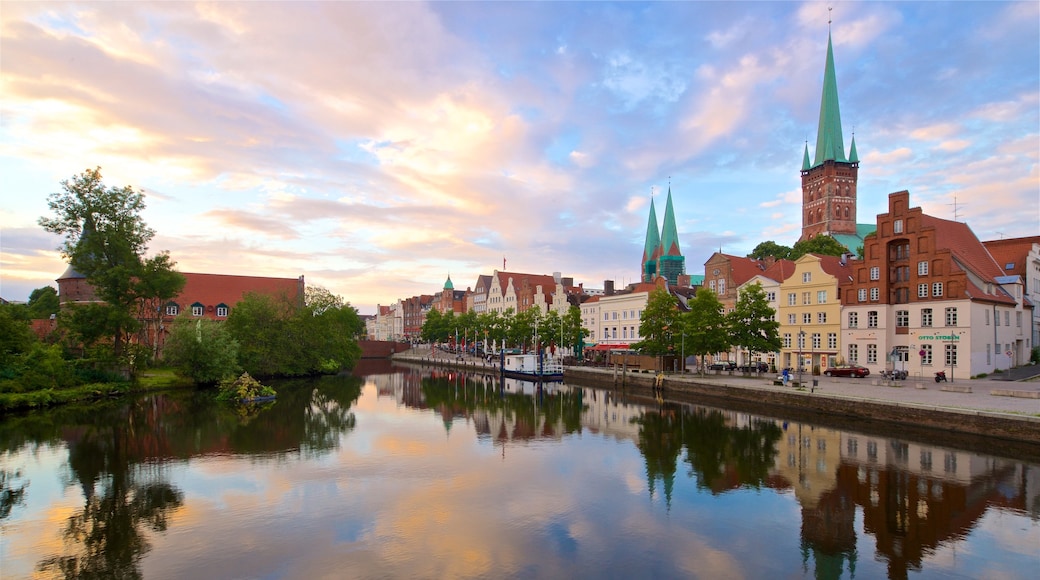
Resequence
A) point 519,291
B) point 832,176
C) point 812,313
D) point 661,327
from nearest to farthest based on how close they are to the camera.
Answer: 1. point 812,313
2. point 661,327
3. point 519,291
4. point 832,176

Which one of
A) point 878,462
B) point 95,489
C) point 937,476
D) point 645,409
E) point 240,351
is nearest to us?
point 95,489

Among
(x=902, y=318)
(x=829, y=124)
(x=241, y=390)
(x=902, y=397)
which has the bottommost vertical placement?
(x=241, y=390)

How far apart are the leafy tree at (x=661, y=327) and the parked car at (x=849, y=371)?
12471 millimetres

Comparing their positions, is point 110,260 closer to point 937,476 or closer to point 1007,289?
point 937,476

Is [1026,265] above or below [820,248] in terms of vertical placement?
below

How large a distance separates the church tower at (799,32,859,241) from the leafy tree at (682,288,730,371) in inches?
2780

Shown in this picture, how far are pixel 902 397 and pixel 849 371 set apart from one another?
1470 cm

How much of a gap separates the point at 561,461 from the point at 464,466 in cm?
402

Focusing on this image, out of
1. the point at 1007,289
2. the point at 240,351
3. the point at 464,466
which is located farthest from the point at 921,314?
the point at 240,351

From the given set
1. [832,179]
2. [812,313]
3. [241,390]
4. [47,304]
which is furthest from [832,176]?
[47,304]

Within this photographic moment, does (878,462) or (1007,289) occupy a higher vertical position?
(1007,289)

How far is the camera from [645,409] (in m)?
39.4

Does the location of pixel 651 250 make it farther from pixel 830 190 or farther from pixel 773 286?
pixel 773 286

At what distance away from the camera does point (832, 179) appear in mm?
108062
